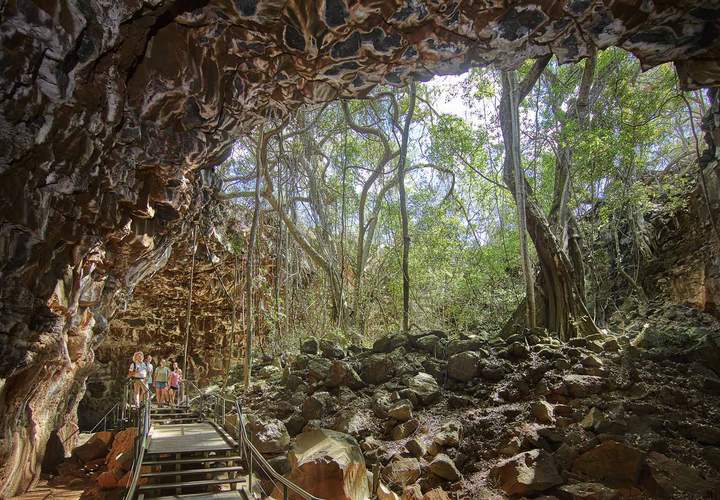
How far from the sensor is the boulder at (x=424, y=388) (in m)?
6.48

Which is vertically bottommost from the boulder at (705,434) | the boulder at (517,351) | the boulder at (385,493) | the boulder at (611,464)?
the boulder at (385,493)

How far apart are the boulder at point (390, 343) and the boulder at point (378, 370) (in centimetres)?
52

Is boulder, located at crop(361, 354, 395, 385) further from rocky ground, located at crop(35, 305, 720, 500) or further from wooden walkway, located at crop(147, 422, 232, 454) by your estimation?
wooden walkway, located at crop(147, 422, 232, 454)

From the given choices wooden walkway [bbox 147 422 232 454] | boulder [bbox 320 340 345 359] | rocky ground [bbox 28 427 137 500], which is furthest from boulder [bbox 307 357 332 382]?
rocky ground [bbox 28 427 137 500]

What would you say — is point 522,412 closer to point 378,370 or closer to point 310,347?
point 378,370

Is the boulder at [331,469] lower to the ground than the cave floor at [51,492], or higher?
higher

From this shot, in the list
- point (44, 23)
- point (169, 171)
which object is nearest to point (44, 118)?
point (44, 23)

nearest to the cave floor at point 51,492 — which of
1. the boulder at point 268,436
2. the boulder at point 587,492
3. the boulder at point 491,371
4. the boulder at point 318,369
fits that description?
the boulder at point 268,436

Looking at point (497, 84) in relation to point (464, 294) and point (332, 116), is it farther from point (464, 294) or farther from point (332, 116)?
point (464, 294)

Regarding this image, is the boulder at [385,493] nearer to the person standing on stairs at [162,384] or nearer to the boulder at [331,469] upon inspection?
the boulder at [331,469]

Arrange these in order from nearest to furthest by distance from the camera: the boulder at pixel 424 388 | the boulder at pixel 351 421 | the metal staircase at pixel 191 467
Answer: the metal staircase at pixel 191 467 < the boulder at pixel 351 421 < the boulder at pixel 424 388

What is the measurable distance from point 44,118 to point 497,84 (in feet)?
25.6

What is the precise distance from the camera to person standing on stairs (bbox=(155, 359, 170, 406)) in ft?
34.1

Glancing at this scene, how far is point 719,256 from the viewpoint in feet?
21.0
